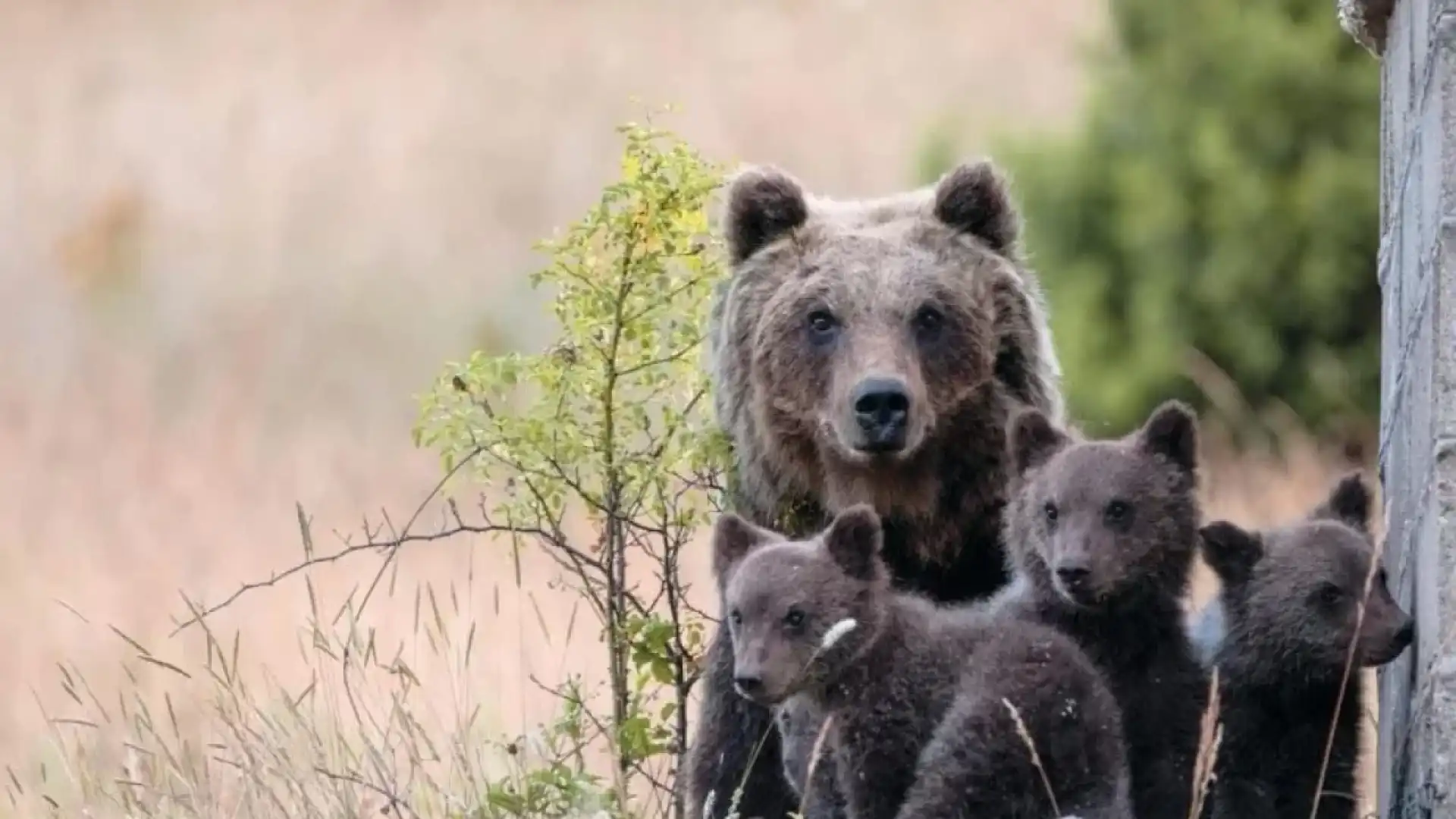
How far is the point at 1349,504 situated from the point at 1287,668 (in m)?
0.54

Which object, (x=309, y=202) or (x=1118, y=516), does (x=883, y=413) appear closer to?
(x=1118, y=516)

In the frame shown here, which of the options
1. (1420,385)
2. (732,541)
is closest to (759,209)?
(732,541)

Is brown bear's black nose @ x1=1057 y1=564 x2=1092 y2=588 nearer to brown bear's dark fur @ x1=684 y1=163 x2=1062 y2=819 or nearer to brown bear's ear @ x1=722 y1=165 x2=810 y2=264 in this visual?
brown bear's dark fur @ x1=684 y1=163 x2=1062 y2=819

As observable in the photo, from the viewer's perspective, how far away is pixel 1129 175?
14.6 metres

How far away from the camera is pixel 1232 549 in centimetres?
539

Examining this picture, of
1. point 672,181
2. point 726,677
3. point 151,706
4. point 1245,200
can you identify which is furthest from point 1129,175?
point 726,677

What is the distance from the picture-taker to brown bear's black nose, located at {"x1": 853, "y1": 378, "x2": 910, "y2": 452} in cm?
630

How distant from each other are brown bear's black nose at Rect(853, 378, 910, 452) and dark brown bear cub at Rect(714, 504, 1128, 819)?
2.72ft

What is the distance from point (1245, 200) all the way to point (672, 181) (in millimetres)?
7475

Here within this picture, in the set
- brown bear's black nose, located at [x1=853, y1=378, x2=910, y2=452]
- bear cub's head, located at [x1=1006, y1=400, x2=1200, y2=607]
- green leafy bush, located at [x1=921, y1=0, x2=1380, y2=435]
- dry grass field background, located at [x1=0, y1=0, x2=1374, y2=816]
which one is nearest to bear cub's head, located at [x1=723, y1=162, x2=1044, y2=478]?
brown bear's black nose, located at [x1=853, y1=378, x2=910, y2=452]

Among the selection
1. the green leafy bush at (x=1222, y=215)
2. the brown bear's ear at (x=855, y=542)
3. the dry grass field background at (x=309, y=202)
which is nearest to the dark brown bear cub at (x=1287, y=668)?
the brown bear's ear at (x=855, y=542)

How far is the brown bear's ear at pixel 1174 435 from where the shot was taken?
18.1 ft

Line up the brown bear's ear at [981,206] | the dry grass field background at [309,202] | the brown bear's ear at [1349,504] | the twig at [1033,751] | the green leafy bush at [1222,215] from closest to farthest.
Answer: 1. the twig at [1033,751]
2. the brown bear's ear at [1349,504]
3. the brown bear's ear at [981,206]
4. the green leafy bush at [1222,215]
5. the dry grass field background at [309,202]

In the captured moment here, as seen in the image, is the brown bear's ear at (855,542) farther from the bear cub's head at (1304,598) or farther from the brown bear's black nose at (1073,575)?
the bear cub's head at (1304,598)
